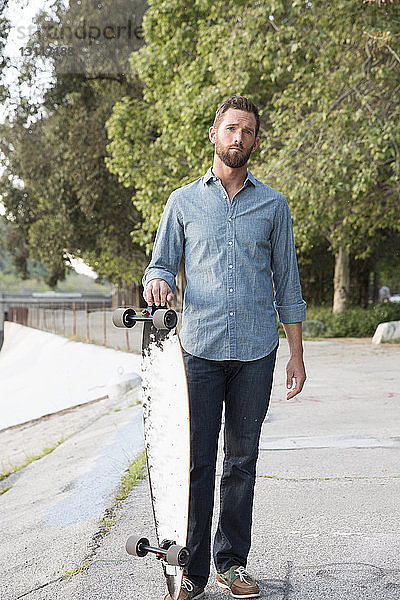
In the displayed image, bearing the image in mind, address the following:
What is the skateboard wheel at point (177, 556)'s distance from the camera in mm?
2877

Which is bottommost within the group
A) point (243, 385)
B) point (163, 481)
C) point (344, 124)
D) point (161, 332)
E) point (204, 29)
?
point (163, 481)

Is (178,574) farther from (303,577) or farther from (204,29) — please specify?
(204,29)

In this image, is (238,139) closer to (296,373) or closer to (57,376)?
(296,373)

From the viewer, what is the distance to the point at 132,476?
502cm

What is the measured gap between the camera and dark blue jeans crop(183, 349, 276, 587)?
10.1ft

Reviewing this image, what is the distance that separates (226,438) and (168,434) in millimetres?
348

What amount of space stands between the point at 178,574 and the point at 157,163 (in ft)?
54.8

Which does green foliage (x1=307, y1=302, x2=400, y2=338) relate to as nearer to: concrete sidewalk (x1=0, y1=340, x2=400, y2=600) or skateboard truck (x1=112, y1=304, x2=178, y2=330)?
concrete sidewalk (x1=0, y1=340, x2=400, y2=600)

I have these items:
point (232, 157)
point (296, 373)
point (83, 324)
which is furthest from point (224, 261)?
point (83, 324)

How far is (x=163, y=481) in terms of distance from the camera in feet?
9.80

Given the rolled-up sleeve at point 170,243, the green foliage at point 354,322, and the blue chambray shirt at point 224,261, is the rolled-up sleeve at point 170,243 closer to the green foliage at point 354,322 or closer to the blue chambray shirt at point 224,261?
the blue chambray shirt at point 224,261

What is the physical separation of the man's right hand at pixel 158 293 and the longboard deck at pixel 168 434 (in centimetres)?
13

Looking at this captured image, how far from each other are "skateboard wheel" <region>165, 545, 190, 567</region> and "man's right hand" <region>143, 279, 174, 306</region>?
1004mm

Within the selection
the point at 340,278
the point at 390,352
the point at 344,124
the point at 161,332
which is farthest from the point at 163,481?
the point at 340,278
